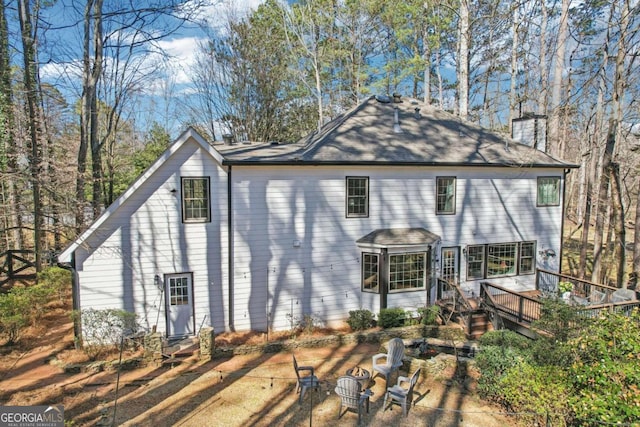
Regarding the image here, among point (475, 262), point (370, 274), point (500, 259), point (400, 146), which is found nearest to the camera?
point (370, 274)

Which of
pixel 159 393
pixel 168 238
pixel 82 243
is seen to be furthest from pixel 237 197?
pixel 159 393

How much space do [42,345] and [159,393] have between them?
535 cm

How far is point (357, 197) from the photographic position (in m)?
13.0

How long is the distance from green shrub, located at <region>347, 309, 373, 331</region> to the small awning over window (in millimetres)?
2328

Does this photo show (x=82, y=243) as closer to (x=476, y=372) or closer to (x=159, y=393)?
(x=159, y=393)

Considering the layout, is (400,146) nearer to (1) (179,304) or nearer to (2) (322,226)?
(2) (322,226)

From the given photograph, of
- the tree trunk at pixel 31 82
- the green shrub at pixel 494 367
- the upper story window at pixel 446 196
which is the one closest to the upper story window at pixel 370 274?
the upper story window at pixel 446 196

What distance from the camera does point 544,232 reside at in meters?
15.3

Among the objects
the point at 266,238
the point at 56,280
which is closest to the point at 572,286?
the point at 266,238

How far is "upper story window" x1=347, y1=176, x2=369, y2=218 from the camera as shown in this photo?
508 inches

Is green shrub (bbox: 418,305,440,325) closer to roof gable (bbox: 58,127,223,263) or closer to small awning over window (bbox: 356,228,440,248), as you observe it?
small awning over window (bbox: 356,228,440,248)

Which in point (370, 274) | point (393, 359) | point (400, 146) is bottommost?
point (393, 359)

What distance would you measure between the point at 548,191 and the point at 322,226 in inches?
389

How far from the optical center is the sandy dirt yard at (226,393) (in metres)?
7.58
